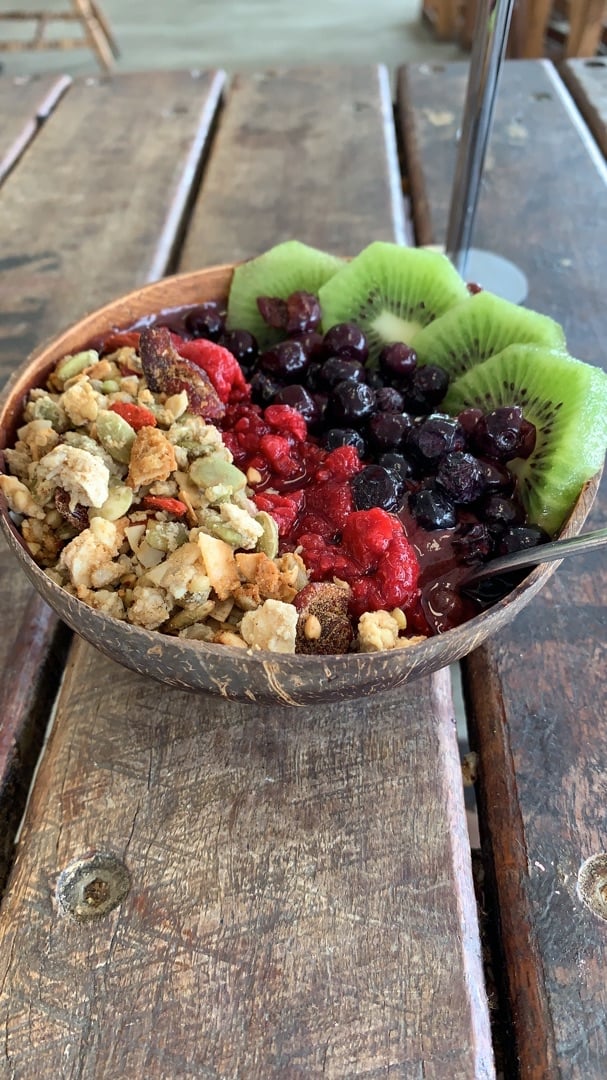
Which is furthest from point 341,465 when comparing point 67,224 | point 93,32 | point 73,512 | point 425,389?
point 93,32

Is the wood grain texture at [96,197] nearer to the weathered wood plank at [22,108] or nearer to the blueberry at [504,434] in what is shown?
the weathered wood plank at [22,108]

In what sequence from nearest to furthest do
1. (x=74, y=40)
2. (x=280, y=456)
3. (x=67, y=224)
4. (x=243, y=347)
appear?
1. (x=280, y=456)
2. (x=243, y=347)
3. (x=67, y=224)
4. (x=74, y=40)

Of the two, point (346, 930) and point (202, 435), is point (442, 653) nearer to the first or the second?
point (346, 930)

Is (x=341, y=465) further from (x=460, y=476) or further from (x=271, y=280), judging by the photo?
(x=271, y=280)

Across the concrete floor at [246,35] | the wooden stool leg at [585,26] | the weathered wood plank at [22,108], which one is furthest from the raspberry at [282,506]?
the concrete floor at [246,35]

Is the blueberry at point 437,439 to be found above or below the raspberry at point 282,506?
above
